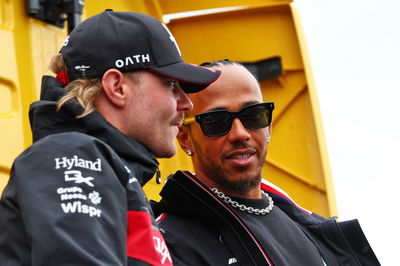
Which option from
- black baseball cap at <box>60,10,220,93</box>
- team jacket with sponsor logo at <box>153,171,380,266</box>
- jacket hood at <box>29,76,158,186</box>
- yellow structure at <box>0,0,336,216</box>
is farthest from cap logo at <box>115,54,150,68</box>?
yellow structure at <box>0,0,336,216</box>

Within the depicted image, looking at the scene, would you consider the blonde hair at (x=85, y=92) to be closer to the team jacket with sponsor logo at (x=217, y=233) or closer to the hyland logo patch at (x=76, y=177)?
the hyland logo patch at (x=76, y=177)

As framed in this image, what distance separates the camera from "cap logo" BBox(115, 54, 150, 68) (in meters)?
1.62

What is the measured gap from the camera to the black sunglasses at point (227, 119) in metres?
2.19

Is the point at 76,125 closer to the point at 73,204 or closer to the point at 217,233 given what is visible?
the point at 73,204

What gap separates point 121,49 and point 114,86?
3.2 inches

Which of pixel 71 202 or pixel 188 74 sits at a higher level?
pixel 188 74

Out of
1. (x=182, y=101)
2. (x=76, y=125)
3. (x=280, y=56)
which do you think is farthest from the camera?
(x=280, y=56)

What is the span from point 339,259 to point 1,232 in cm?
115

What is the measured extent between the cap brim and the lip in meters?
0.39

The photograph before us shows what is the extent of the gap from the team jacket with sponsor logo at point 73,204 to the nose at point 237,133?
691 millimetres

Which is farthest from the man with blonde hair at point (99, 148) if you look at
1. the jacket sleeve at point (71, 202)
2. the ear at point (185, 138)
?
the ear at point (185, 138)

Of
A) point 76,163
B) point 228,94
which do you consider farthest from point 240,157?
point 76,163

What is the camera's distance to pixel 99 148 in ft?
4.66

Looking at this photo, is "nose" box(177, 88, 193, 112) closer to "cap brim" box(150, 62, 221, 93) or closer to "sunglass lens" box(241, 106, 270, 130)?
"cap brim" box(150, 62, 221, 93)
